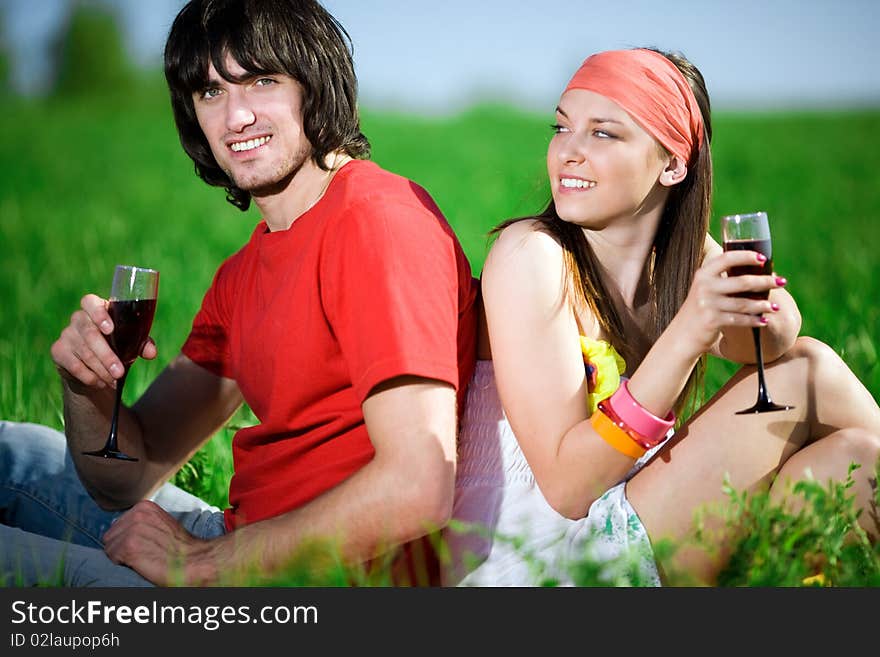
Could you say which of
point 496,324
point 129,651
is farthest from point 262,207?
point 129,651

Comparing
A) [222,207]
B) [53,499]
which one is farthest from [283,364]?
[222,207]

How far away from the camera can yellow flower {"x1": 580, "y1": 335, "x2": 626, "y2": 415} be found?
94.7 inches

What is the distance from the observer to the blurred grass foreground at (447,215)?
7.47 ft

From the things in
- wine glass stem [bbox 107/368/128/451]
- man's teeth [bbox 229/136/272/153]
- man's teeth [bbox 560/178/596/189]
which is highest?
man's teeth [bbox 229/136/272/153]

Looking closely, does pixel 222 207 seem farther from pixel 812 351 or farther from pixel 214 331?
pixel 812 351

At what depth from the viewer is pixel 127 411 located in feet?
9.48

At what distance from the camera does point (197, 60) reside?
8.55 ft

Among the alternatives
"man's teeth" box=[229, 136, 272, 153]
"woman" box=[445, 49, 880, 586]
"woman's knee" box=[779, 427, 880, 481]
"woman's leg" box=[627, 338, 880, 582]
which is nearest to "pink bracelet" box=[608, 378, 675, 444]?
"woman" box=[445, 49, 880, 586]

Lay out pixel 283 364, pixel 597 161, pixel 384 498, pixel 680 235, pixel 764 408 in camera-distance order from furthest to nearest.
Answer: pixel 680 235
pixel 597 161
pixel 283 364
pixel 764 408
pixel 384 498

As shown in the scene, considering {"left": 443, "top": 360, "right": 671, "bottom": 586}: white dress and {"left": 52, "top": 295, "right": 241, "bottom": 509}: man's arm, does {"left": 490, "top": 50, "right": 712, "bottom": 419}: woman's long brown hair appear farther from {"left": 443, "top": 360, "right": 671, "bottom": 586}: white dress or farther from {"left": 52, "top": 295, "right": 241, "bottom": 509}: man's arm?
{"left": 52, "top": 295, "right": 241, "bottom": 509}: man's arm

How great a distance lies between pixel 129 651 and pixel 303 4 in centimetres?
153

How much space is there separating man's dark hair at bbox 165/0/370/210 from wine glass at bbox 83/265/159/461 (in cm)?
49

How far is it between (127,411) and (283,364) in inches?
29.3

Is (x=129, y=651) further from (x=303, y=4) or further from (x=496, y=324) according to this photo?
(x=303, y=4)
